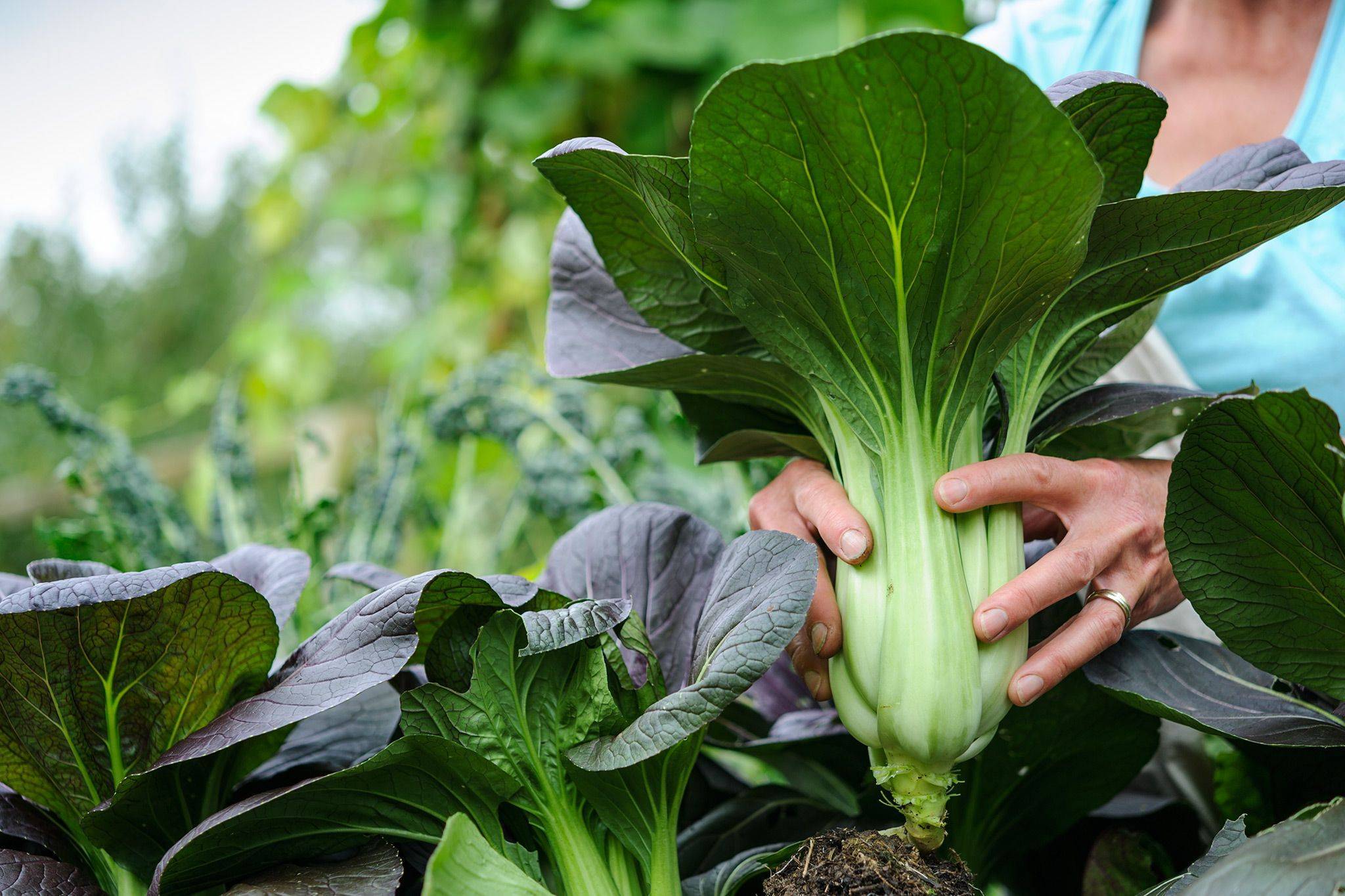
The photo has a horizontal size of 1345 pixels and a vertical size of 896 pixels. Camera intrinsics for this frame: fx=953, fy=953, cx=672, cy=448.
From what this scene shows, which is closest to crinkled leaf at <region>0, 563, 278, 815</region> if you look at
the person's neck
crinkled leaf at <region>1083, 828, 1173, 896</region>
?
crinkled leaf at <region>1083, 828, 1173, 896</region>

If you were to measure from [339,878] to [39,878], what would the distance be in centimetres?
14

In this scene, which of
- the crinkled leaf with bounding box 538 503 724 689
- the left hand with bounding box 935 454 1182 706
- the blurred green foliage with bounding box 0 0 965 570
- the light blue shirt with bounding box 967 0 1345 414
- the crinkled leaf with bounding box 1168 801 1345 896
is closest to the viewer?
the crinkled leaf with bounding box 1168 801 1345 896

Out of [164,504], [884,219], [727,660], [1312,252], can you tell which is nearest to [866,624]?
[727,660]

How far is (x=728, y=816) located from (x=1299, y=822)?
30 cm

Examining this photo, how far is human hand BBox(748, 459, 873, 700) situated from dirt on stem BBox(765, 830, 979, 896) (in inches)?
3.1

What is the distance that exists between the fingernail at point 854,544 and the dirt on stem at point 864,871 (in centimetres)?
13

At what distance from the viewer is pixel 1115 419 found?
1.73 feet

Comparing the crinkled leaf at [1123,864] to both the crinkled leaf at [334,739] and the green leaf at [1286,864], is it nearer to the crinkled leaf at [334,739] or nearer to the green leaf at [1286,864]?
the green leaf at [1286,864]

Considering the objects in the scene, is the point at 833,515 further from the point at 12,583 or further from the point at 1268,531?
the point at 12,583

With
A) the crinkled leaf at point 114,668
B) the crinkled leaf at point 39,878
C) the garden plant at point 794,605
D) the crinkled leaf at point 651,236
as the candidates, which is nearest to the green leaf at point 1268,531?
the garden plant at point 794,605

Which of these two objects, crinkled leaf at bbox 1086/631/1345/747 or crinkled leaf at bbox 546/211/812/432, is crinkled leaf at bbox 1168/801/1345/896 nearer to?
crinkled leaf at bbox 1086/631/1345/747

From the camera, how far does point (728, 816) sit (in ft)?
1.88

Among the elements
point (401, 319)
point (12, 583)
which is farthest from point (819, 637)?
point (401, 319)

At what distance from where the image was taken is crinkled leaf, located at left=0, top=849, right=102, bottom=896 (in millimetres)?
424
